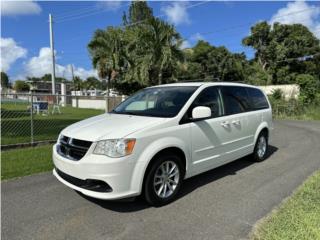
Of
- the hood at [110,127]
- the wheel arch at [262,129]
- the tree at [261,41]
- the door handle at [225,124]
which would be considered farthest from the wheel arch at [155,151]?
the tree at [261,41]

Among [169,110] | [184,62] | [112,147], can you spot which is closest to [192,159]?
[169,110]

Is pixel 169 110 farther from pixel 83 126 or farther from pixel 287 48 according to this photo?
pixel 287 48

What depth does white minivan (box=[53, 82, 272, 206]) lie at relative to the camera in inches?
142

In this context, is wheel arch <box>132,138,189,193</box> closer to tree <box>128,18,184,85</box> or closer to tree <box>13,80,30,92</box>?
tree <box>128,18,184,85</box>

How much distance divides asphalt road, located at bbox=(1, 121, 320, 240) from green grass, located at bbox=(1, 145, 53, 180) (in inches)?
15.1

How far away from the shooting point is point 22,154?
7.11 m

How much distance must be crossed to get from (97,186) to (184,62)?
1506cm

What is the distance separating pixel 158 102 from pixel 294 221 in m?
2.69

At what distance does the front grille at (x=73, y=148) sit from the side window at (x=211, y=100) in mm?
1958

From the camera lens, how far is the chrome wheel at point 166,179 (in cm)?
402

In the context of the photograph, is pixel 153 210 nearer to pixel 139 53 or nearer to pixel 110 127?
pixel 110 127

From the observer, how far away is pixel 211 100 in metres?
5.04

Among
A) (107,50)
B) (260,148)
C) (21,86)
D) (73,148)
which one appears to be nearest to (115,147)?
(73,148)

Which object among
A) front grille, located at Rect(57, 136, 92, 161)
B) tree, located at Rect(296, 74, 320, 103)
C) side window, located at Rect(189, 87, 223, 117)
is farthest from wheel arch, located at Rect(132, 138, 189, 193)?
tree, located at Rect(296, 74, 320, 103)
